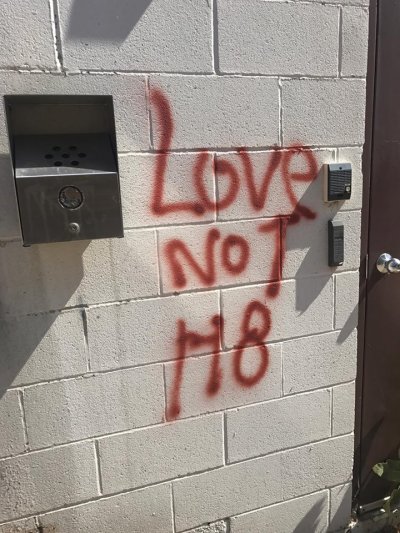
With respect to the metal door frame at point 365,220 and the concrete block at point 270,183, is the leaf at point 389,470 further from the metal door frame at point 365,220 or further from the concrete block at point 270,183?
the concrete block at point 270,183

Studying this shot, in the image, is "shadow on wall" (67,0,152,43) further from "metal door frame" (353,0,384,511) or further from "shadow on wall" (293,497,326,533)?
"shadow on wall" (293,497,326,533)

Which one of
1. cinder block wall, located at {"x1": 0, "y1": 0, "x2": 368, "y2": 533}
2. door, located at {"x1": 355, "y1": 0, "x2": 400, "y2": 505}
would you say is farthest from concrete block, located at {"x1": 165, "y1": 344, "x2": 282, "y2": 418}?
door, located at {"x1": 355, "y1": 0, "x2": 400, "y2": 505}

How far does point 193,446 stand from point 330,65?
160 cm

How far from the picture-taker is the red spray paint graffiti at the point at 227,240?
158 cm

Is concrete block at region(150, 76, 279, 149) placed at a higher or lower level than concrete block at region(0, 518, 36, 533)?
higher

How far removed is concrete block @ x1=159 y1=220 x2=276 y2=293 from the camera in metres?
1.63

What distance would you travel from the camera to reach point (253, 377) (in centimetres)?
184

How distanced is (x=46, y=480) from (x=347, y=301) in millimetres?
1405

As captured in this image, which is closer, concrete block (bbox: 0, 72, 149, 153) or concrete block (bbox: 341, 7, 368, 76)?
concrete block (bbox: 0, 72, 149, 153)

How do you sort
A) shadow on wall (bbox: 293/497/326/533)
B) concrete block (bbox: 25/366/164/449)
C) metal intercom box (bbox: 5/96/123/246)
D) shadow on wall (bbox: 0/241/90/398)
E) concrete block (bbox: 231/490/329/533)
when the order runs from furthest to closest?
1. shadow on wall (bbox: 293/497/326/533)
2. concrete block (bbox: 231/490/329/533)
3. concrete block (bbox: 25/366/164/449)
4. shadow on wall (bbox: 0/241/90/398)
5. metal intercom box (bbox: 5/96/123/246)

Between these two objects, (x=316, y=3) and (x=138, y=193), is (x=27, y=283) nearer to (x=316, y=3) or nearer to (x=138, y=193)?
(x=138, y=193)

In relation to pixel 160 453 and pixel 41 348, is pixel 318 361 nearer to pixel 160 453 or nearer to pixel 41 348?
pixel 160 453

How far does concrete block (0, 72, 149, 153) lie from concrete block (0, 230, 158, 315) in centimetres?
33

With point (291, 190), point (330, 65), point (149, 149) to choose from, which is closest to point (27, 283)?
point (149, 149)
